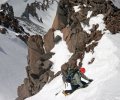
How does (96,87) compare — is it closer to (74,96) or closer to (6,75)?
(74,96)

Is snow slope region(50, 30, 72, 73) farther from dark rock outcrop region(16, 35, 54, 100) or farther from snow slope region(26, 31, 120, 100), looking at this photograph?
snow slope region(26, 31, 120, 100)

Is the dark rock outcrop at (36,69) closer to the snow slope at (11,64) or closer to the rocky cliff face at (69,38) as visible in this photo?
the rocky cliff face at (69,38)

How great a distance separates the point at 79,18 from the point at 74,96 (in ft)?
64.3

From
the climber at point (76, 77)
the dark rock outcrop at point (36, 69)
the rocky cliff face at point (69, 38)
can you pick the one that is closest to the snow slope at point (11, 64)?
the dark rock outcrop at point (36, 69)

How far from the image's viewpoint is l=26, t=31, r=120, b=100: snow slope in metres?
21.8

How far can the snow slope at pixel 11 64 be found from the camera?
255 feet

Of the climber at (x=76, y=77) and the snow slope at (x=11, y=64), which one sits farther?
the snow slope at (x=11, y=64)

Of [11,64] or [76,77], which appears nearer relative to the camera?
[76,77]

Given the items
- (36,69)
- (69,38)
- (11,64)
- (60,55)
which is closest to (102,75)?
(60,55)

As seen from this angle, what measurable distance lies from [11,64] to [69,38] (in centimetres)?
6212

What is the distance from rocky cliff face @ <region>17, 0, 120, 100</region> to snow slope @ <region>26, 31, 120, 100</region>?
4.43ft

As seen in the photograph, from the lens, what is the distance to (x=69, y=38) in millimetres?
41438

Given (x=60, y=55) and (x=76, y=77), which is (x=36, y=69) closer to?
(x=60, y=55)

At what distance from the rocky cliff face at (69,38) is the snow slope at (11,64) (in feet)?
85.7
